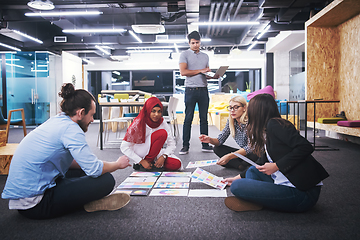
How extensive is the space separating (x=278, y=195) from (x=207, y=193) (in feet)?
1.87

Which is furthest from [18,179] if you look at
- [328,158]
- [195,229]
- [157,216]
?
[328,158]

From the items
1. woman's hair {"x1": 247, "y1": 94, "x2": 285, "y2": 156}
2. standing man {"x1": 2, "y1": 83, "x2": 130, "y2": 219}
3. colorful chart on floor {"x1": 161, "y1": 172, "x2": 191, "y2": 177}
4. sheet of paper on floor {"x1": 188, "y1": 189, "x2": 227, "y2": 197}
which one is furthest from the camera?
colorful chart on floor {"x1": 161, "y1": 172, "x2": 191, "y2": 177}

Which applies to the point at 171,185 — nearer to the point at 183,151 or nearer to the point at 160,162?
the point at 160,162

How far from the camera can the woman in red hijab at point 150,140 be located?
7.77ft

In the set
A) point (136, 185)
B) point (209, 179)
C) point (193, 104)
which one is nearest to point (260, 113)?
point (209, 179)

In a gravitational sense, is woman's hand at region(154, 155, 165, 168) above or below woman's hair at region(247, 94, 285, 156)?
below

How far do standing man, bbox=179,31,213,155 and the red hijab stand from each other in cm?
88

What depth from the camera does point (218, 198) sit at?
171 centimetres

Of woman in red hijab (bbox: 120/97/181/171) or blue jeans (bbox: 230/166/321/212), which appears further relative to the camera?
woman in red hijab (bbox: 120/97/181/171)

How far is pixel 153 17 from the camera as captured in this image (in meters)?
6.28

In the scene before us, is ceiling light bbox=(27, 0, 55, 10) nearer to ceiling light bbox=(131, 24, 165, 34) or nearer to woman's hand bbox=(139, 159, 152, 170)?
ceiling light bbox=(131, 24, 165, 34)

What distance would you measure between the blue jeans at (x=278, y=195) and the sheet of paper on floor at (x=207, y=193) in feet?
1.14

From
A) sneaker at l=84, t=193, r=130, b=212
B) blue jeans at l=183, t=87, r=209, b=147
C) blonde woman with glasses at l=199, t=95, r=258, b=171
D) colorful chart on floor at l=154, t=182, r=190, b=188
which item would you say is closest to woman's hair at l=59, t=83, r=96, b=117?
sneaker at l=84, t=193, r=130, b=212

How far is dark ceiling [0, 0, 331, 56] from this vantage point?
5.45m
